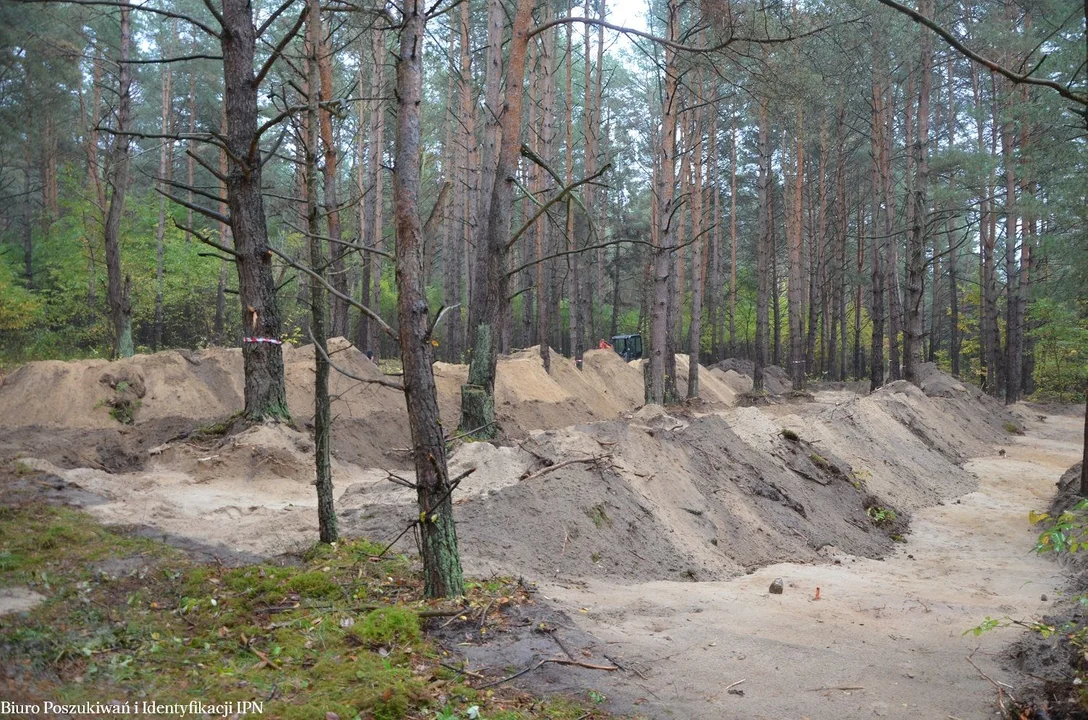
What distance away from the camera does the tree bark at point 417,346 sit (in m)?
4.61

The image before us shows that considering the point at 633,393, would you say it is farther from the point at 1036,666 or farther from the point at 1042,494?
the point at 1036,666

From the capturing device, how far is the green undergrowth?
3426mm

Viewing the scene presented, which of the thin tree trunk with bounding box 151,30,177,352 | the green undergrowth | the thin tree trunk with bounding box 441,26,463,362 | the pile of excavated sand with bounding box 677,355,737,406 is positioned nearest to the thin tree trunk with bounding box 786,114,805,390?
the pile of excavated sand with bounding box 677,355,737,406

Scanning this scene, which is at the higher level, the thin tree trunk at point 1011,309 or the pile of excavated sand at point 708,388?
the thin tree trunk at point 1011,309

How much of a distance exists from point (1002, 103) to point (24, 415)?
1036 inches

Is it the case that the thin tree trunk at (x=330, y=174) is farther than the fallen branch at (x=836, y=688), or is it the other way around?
the thin tree trunk at (x=330, y=174)

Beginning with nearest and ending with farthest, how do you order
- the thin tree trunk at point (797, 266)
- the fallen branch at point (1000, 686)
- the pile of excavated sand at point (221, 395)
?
the fallen branch at point (1000, 686)
the pile of excavated sand at point (221, 395)
the thin tree trunk at point (797, 266)

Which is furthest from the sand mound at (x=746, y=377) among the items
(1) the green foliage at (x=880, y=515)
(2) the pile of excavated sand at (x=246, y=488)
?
(2) the pile of excavated sand at (x=246, y=488)

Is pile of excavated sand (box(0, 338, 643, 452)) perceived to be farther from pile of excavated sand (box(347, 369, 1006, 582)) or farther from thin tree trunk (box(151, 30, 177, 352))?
thin tree trunk (box(151, 30, 177, 352))

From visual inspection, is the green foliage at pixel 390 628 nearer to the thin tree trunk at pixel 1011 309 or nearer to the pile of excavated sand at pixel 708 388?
the pile of excavated sand at pixel 708 388

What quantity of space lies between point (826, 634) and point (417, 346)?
354 centimetres

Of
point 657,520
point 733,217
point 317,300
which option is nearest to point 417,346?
point 317,300

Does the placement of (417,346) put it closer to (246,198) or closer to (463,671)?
(463,671)

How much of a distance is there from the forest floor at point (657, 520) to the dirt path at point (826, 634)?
0.02 meters
